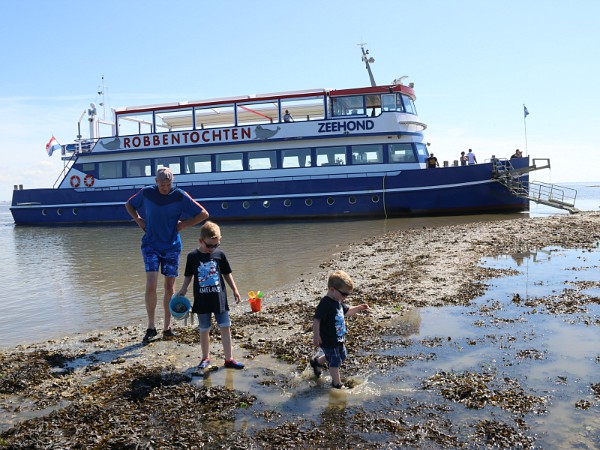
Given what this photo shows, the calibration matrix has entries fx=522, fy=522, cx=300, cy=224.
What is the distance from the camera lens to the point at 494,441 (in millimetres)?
2875

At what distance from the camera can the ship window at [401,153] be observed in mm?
20422

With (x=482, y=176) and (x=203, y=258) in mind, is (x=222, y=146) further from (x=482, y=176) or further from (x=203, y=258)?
(x=203, y=258)

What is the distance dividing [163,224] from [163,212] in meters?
0.12

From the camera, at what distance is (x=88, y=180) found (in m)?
24.1

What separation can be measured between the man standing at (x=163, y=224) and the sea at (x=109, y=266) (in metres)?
1.57

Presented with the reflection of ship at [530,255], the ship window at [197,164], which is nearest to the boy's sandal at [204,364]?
the reflection of ship at [530,255]

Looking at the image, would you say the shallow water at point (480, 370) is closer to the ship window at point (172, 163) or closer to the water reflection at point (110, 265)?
the water reflection at point (110, 265)

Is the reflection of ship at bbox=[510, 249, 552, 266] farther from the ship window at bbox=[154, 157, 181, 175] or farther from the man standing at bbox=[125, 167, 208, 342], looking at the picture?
the ship window at bbox=[154, 157, 181, 175]

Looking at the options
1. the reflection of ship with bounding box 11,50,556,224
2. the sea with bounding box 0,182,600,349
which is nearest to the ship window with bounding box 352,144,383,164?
the reflection of ship with bounding box 11,50,556,224

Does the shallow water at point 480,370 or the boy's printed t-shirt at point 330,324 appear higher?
the boy's printed t-shirt at point 330,324

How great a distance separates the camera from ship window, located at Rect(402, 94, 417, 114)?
20.8 metres

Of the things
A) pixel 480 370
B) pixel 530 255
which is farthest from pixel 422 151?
pixel 480 370

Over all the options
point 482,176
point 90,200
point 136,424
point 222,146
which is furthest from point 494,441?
point 90,200

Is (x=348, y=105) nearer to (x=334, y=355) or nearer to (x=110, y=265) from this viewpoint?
(x=110, y=265)
